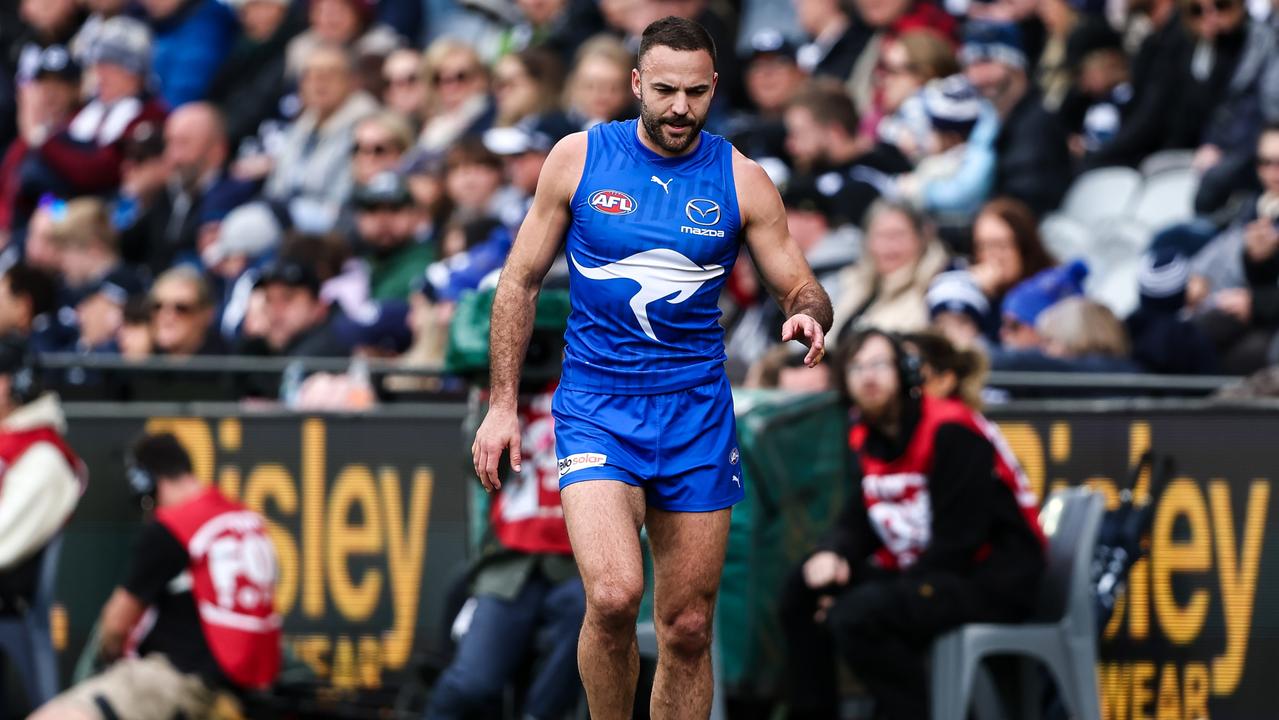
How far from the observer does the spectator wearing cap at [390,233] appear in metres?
14.6

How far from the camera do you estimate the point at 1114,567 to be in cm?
970

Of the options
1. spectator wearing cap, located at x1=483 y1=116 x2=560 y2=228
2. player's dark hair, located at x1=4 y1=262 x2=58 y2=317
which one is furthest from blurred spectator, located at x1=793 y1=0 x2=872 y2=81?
player's dark hair, located at x1=4 y1=262 x2=58 y2=317

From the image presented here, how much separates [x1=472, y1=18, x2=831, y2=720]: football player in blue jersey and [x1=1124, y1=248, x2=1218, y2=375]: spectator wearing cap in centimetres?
464

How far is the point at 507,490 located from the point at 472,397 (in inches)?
20.5

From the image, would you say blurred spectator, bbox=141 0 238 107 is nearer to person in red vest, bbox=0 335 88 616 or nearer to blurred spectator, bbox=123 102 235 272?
blurred spectator, bbox=123 102 235 272

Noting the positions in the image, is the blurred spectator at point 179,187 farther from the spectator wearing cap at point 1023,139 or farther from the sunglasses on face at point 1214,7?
the sunglasses on face at point 1214,7

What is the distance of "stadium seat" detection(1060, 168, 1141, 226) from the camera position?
1341 centimetres

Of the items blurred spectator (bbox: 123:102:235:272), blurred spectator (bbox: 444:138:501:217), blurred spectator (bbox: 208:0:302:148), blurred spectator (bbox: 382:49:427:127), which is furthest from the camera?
blurred spectator (bbox: 208:0:302:148)

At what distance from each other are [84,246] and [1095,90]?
22.8 feet

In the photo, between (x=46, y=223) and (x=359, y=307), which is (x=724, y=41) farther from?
(x=46, y=223)

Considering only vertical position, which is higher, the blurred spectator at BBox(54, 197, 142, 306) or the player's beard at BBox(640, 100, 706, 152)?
the blurred spectator at BBox(54, 197, 142, 306)

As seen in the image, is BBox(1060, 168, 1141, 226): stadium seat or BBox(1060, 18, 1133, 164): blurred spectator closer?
BBox(1060, 168, 1141, 226): stadium seat

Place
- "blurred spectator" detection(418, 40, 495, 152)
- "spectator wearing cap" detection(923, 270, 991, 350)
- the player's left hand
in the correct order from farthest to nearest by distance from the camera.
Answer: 1. "blurred spectator" detection(418, 40, 495, 152)
2. "spectator wearing cap" detection(923, 270, 991, 350)
3. the player's left hand

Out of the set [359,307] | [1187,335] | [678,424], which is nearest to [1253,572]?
[1187,335]
